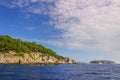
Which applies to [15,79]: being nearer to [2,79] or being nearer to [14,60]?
[2,79]

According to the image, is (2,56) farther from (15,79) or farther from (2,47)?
Result: (15,79)

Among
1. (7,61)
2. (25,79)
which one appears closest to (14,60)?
(7,61)

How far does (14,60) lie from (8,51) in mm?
8901

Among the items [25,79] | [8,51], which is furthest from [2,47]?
[25,79]

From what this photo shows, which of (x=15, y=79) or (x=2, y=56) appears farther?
(x=2, y=56)

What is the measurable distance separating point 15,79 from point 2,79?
12.5ft

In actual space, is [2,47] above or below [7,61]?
above

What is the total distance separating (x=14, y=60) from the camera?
197m

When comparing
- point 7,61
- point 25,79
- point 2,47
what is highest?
point 2,47

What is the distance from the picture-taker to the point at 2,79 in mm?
62844

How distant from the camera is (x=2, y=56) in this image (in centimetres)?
19012

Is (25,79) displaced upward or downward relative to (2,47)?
downward

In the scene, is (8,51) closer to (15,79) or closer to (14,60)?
(14,60)

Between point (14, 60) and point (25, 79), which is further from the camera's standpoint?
point (14, 60)
